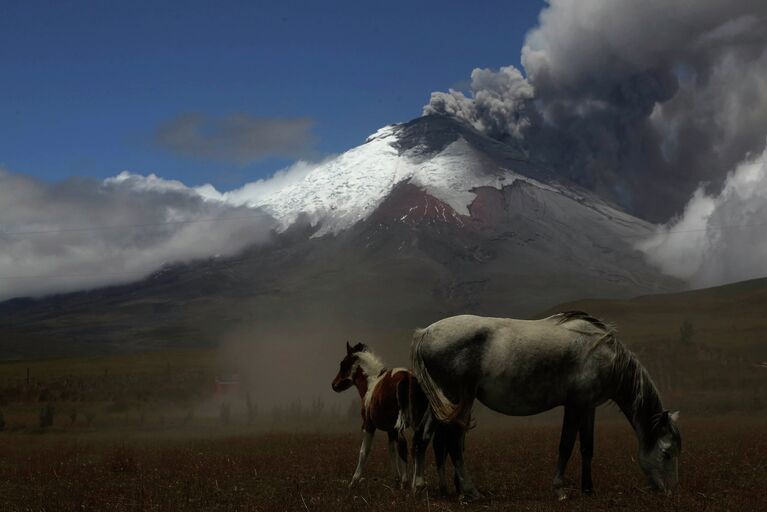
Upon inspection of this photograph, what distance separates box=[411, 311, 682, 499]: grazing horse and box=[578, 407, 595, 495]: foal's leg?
Answer: 0.02 meters

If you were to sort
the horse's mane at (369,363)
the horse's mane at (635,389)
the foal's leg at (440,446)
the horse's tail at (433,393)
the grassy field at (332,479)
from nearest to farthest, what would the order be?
1. the grassy field at (332,479)
2. the horse's tail at (433,393)
3. the horse's mane at (635,389)
4. the foal's leg at (440,446)
5. the horse's mane at (369,363)

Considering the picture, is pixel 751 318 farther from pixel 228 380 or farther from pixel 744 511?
pixel 744 511

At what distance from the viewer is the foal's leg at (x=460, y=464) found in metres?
13.8

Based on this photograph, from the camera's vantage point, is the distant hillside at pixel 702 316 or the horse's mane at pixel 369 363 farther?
the distant hillside at pixel 702 316

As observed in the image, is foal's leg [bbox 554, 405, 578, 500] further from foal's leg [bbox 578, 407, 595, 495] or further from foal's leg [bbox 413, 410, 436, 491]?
foal's leg [bbox 413, 410, 436, 491]

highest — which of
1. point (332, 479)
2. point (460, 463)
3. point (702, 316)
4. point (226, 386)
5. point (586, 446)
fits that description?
point (702, 316)

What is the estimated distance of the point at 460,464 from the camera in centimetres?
1412

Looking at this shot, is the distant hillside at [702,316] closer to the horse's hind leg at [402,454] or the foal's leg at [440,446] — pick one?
the horse's hind leg at [402,454]

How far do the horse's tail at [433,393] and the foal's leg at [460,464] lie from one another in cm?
25

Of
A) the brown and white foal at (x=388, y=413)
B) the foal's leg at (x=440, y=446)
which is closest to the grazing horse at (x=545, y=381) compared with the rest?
the foal's leg at (x=440, y=446)

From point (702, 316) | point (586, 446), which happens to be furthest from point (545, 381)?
point (702, 316)

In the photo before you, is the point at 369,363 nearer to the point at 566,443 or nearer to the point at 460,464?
the point at 460,464

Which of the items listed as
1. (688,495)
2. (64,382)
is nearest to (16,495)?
(688,495)

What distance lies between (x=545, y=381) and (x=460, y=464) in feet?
6.18
